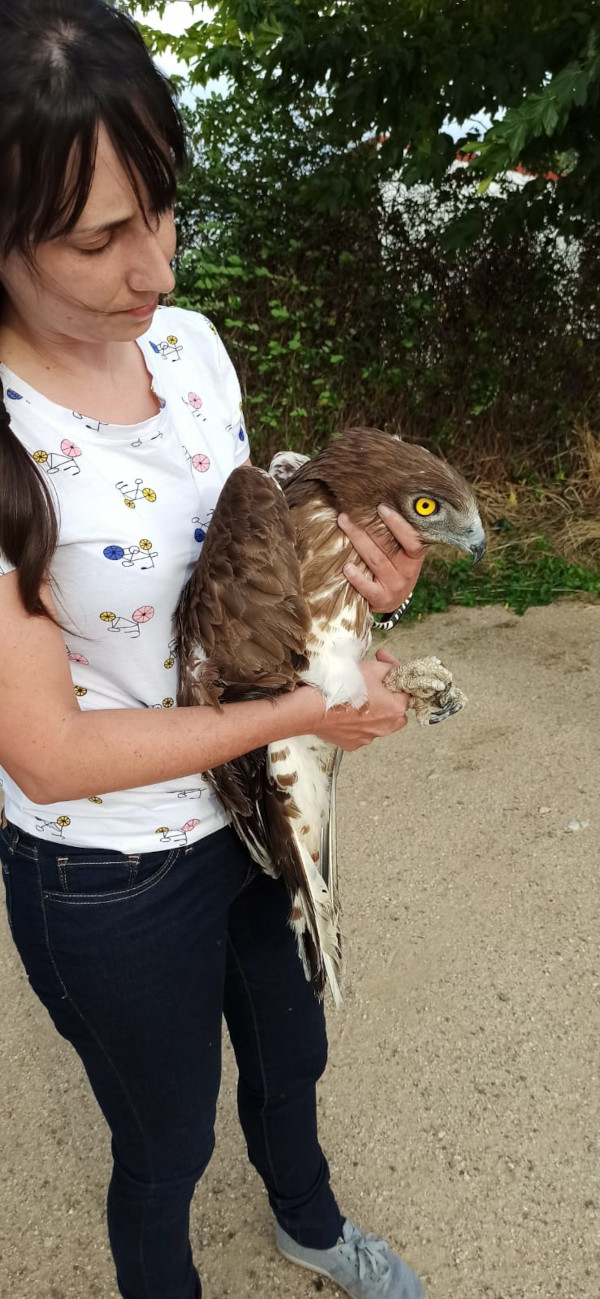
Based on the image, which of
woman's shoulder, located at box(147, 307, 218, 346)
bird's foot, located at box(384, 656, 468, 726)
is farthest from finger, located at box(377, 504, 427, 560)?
woman's shoulder, located at box(147, 307, 218, 346)

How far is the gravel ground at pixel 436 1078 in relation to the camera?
7.83 ft

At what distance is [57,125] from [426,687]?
124 cm

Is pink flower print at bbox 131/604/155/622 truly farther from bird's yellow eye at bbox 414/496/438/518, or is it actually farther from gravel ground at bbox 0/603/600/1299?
gravel ground at bbox 0/603/600/1299

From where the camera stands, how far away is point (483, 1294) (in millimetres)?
2262

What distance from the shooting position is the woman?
1.12m

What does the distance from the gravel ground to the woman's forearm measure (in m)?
1.79

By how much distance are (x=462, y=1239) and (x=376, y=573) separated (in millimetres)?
1882

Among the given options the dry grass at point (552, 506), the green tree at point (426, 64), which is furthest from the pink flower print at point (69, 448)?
the dry grass at point (552, 506)

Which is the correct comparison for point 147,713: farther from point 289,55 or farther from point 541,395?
point 541,395

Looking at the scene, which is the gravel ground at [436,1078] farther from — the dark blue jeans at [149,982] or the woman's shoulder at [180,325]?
the woman's shoulder at [180,325]

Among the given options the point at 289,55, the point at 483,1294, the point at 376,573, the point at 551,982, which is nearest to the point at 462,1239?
the point at 483,1294

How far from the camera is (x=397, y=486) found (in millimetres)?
1968

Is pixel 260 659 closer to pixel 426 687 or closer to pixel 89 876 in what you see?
pixel 426 687

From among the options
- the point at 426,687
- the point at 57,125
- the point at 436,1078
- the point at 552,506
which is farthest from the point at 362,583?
the point at 552,506
